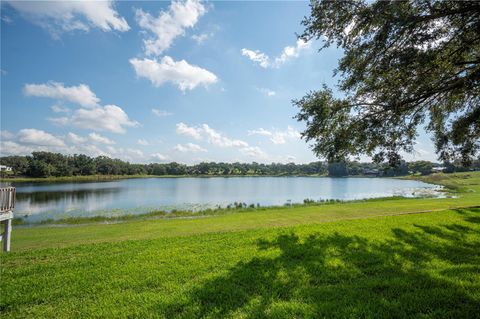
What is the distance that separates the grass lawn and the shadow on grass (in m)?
0.02

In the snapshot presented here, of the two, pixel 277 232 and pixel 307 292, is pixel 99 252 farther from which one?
pixel 307 292

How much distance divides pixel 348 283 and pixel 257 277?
201cm

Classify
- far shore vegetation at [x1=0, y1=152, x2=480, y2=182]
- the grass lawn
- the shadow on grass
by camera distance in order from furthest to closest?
far shore vegetation at [x1=0, y1=152, x2=480, y2=182] < the grass lawn < the shadow on grass

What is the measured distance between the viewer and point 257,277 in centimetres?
624

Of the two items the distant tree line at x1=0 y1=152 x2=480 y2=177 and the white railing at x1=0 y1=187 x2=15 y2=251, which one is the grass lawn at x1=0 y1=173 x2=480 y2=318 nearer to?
the white railing at x1=0 y1=187 x2=15 y2=251

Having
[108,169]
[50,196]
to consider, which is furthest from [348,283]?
[108,169]

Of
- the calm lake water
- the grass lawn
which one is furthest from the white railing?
the calm lake water

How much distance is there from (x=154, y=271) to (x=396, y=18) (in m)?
9.34

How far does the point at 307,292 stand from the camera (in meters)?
5.37

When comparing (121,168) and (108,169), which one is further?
(121,168)

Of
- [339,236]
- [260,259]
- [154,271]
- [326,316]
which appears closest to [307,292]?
[326,316]

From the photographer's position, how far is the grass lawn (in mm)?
4812

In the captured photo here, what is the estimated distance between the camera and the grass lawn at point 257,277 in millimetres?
4812

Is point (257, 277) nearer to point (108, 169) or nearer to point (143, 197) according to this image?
point (143, 197)
